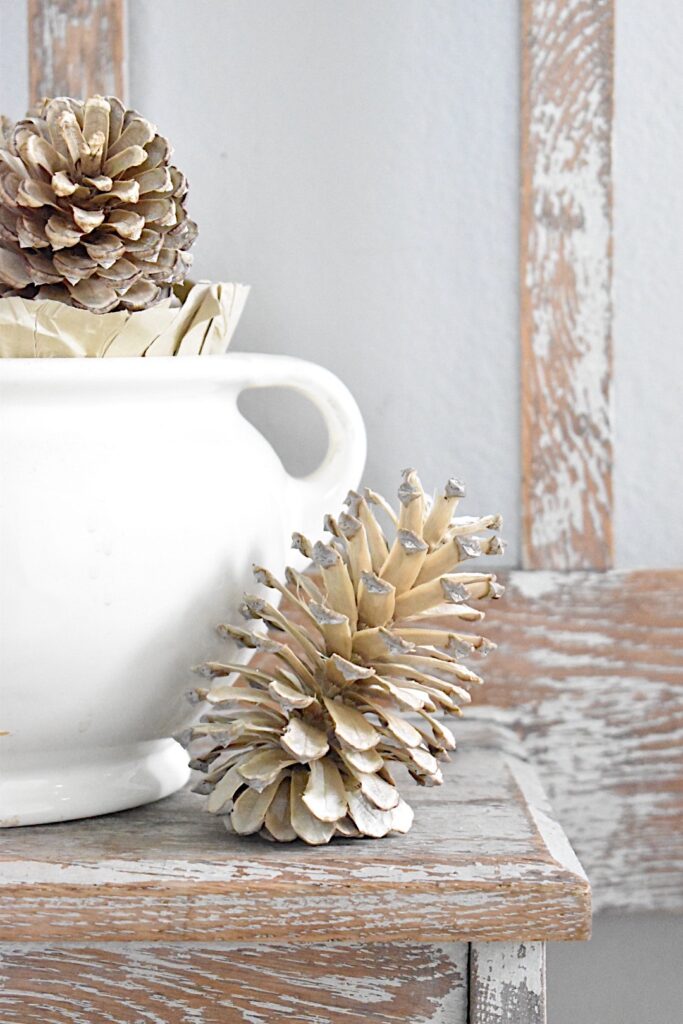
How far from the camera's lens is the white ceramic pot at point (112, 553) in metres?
0.55

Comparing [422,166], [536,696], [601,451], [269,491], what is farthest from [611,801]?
[422,166]

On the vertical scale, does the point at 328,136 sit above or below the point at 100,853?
above

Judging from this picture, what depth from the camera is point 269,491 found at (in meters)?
0.63

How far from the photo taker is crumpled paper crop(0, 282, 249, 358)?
1.83 feet

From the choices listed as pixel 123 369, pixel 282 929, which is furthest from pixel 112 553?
pixel 282 929

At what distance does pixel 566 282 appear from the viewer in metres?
0.81

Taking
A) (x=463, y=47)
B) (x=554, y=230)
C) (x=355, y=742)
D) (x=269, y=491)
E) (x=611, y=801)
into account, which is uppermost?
(x=463, y=47)

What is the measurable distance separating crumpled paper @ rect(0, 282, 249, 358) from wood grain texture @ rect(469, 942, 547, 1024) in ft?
1.13

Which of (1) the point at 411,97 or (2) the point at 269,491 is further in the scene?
(1) the point at 411,97

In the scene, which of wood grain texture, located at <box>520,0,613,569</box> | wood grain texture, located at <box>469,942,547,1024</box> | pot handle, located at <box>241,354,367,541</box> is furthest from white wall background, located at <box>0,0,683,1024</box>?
wood grain texture, located at <box>469,942,547,1024</box>

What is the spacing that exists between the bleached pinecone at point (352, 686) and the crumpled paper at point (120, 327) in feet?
0.40

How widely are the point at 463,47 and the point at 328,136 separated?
4.6 inches

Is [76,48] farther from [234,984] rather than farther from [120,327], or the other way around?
[234,984]

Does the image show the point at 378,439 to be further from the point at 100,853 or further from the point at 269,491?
the point at 100,853
